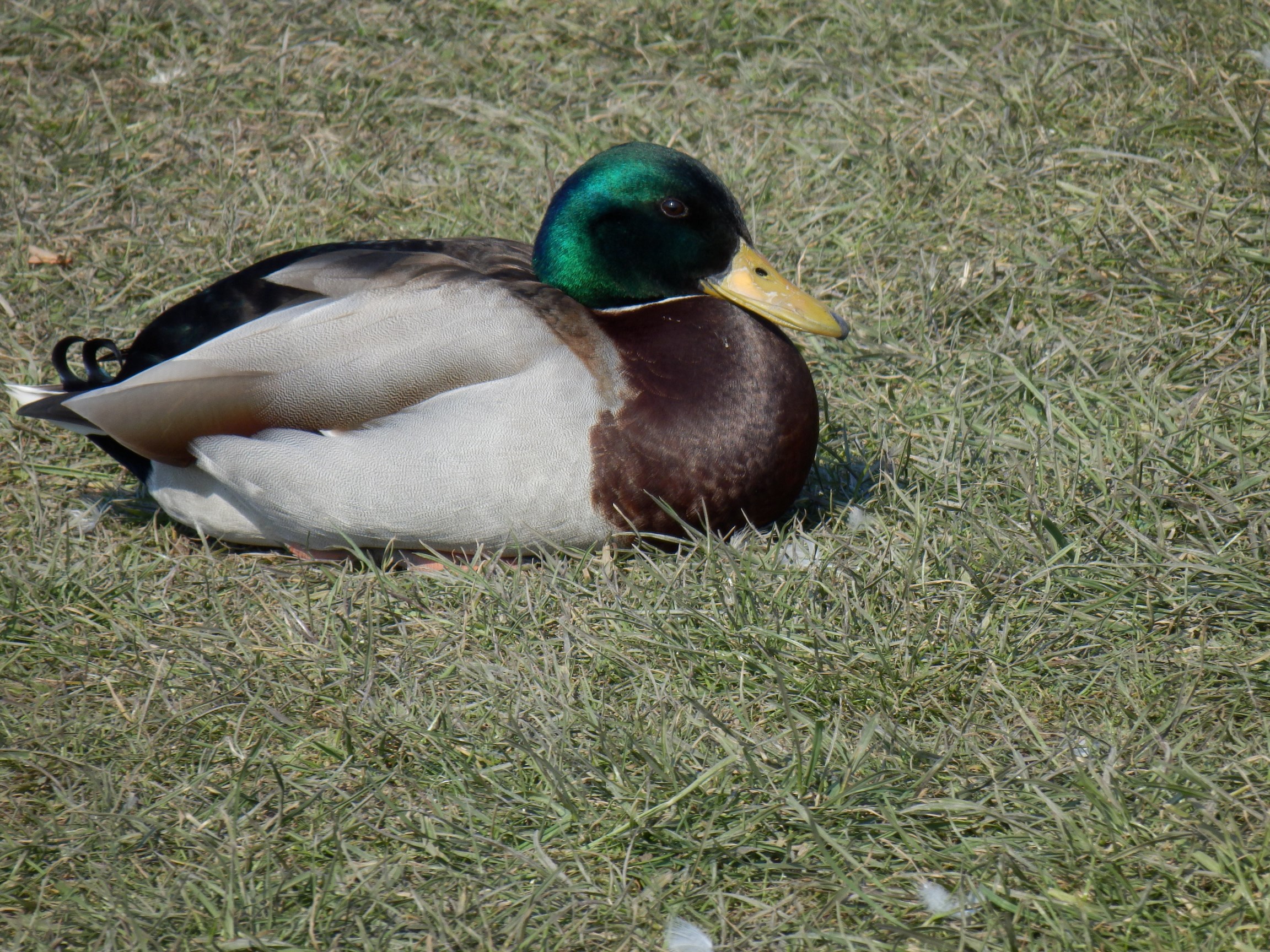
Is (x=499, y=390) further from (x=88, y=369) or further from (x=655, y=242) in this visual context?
(x=88, y=369)

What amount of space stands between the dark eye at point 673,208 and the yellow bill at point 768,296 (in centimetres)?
18

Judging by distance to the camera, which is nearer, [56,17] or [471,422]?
[471,422]

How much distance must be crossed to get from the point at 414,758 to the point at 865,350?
2.00 meters

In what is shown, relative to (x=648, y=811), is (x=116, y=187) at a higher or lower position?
higher

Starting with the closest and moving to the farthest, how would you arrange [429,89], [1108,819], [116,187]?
[1108,819] → [116,187] → [429,89]

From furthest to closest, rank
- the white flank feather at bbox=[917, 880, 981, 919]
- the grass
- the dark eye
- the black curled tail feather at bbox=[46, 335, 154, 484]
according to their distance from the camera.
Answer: the black curled tail feather at bbox=[46, 335, 154, 484] → the dark eye → the grass → the white flank feather at bbox=[917, 880, 981, 919]

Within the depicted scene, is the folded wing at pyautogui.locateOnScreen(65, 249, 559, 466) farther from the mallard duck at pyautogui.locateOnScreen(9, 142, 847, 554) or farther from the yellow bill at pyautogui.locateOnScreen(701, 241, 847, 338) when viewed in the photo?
the yellow bill at pyautogui.locateOnScreen(701, 241, 847, 338)

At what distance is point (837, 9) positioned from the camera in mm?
5406

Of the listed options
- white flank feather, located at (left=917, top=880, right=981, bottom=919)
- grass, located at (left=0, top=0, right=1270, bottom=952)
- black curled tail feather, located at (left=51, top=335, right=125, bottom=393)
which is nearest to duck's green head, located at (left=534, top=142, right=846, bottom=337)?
grass, located at (left=0, top=0, right=1270, bottom=952)

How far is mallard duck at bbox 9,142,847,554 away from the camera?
298 centimetres

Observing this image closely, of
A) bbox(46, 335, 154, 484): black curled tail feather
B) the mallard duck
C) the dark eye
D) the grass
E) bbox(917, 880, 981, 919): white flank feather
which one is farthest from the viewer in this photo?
bbox(46, 335, 154, 484): black curled tail feather

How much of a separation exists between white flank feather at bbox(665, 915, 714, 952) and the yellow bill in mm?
1499

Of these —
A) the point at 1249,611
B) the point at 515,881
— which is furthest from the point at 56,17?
the point at 1249,611

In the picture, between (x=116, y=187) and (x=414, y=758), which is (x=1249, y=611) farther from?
(x=116, y=187)
